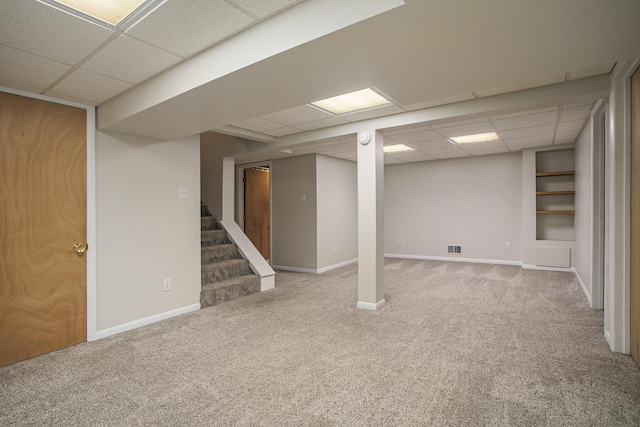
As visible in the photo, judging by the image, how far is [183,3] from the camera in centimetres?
156

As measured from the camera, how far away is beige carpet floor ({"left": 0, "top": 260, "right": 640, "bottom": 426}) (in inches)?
73.4

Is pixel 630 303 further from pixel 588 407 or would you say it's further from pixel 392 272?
→ pixel 392 272

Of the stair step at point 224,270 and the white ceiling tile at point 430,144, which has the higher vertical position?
the white ceiling tile at point 430,144

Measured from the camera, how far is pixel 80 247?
2.98 meters

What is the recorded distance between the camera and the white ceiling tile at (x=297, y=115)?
3481mm

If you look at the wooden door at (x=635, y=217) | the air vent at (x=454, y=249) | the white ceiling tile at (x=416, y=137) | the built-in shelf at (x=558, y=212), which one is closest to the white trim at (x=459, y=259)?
the air vent at (x=454, y=249)

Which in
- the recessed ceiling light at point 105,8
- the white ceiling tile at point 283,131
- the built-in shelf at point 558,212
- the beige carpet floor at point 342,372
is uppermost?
the white ceiling tile at point 283,131

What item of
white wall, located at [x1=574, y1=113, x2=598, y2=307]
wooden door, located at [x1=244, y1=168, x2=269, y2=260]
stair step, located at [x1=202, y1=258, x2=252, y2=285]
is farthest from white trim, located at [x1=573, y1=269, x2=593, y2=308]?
wooden door, located at [x1=244, y1=168, x2=269, y2=260]

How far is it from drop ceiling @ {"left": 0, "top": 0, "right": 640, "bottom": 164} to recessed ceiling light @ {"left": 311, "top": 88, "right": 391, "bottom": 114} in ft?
2.40

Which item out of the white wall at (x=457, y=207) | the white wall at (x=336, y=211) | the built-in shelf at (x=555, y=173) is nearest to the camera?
the built-in shelf at (x=555, y=173)

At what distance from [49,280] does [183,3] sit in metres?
2.57

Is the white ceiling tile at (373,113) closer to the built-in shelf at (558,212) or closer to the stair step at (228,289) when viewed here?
the stair step at (228,289)

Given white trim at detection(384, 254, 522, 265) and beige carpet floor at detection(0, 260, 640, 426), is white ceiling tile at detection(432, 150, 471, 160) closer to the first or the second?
white trim at detection(384, 254, 522, 265)

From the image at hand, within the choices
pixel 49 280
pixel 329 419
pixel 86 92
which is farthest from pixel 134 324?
pixel 329 419
